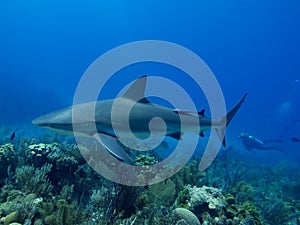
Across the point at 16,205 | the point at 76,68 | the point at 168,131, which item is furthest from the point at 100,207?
the point at 76,68

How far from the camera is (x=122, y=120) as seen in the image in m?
5.51

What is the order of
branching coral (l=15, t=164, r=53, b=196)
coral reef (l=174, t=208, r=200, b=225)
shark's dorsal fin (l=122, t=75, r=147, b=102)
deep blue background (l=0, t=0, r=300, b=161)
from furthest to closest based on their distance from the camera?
1. deep blue background (l=0, t=0, r=300, b=161)
2. shark's dorsal fin (l=122, t=75, r=147, b=102)
3. branching coral (l=15, t=164, r=53, b=196)
4. coral reef (l=174, t=208, r=200, b=225)

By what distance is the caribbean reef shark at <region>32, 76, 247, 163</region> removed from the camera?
16.6 feet

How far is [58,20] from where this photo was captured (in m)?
172

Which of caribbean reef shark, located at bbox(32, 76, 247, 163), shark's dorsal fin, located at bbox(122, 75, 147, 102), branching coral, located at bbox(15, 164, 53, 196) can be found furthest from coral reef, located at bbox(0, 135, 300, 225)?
shark's dorsal fin, located at bbox(122, 75, 147, 102)

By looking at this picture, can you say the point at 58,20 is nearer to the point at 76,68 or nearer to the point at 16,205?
the point at 76,68

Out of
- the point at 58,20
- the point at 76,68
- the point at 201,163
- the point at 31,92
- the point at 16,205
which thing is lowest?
the point at 16,205

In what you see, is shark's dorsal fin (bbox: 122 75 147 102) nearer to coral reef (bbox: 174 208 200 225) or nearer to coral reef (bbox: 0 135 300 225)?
coral reef (bbox: 0 135 300 225)

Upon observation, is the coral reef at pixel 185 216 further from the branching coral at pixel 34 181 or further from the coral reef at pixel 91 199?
the branching coral at pixel 34 181

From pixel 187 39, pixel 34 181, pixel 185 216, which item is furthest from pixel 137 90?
pixel 187 39

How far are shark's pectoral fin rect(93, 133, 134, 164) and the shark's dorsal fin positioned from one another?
1.13 m

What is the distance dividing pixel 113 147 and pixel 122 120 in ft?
3.02

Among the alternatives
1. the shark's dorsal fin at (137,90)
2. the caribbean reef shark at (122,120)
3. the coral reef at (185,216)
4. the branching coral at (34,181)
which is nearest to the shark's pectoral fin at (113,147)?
the caribbean reef shark at (122,120)

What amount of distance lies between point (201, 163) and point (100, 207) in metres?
9.72
